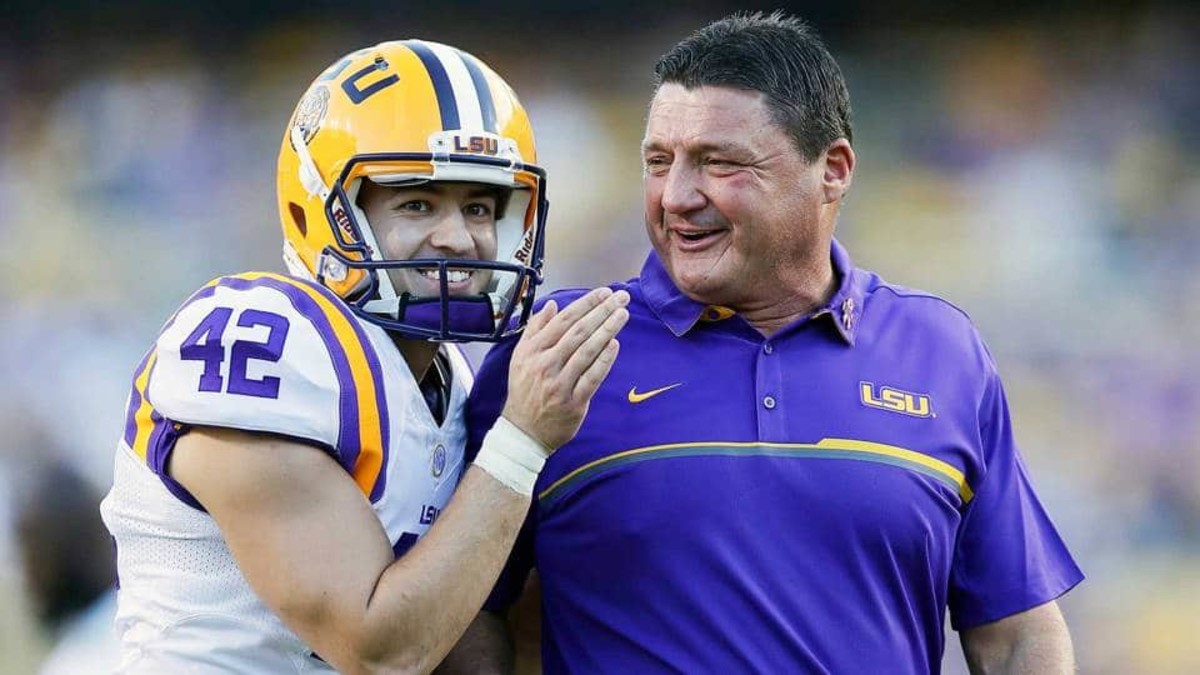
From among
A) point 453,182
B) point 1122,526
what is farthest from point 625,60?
point 453,182

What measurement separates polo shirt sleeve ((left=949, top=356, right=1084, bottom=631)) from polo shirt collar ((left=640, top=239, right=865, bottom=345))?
0.77 feet

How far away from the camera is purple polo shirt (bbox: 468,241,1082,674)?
234cm

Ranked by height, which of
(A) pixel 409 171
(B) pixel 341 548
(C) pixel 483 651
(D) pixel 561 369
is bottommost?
(C) pixel 483 651

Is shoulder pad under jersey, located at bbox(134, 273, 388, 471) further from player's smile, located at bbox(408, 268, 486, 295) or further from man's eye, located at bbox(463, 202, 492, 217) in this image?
man's eye, located at bbox(463, 202, 492, 217)

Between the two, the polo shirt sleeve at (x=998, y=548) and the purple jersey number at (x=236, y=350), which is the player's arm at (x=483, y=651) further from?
the polo shirt sleeve at (x=998, y=548)

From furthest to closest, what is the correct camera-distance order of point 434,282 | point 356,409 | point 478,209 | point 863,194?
point 863,194 → point 478,209 → point 434,282 → point 356,409

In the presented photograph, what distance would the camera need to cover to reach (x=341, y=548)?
2025 mm

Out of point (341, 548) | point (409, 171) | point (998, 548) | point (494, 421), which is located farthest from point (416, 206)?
point (998, 548)

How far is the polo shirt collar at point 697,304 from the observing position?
2488 mm

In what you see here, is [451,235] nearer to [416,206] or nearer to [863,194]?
[416,206]

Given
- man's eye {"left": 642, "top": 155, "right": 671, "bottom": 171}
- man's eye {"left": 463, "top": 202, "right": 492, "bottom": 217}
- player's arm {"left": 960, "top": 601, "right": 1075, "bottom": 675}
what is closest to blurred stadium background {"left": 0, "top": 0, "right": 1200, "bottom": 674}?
player's arm {"left": 960, "top": 601, "right": 1075, "bottom": 675}

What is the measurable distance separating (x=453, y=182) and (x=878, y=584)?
83cm

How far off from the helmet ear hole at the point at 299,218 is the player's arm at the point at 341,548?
49 centimetres

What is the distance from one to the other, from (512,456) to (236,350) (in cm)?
37
